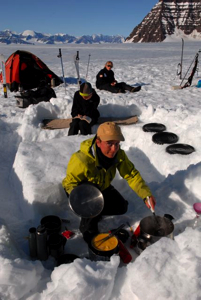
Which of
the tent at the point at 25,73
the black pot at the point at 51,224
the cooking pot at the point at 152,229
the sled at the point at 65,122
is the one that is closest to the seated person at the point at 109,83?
the tent at the point at 25,73

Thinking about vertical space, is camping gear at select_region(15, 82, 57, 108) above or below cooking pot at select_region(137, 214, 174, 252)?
above

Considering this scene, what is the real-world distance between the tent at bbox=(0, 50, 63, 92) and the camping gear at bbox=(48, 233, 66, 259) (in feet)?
25.3

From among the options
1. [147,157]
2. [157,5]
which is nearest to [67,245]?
[147,157]

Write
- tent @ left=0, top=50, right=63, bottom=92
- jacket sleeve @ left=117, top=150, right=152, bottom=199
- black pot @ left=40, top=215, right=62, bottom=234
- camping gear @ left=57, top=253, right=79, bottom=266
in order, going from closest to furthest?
1. camping gear @ left=57, top=253, right=79, bottom=266
2. black pot @ left=40, top=215, right=62, bottom=234
3. jacket sleeve @ left=117, top=150, right=152, bottom=199
4. tent @ left=0, top=50, right=63, bottom=92

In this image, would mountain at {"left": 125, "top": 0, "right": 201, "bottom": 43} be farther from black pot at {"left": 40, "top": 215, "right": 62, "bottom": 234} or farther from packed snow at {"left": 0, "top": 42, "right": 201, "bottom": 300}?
black pot at {"left": 40, "top": 215, "right": 62, "bottom": 234}

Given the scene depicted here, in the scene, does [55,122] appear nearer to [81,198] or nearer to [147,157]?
[147,157]

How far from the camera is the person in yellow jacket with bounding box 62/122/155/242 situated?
8.34 feet

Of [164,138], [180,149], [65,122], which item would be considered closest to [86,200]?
[180,149]

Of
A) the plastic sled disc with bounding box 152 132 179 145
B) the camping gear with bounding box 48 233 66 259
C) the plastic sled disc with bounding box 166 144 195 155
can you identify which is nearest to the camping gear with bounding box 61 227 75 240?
the camping gear with bounding box 48 233 66 259

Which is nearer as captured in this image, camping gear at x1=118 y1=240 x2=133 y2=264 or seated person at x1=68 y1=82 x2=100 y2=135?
camping gear at x1=118 y1=240 x2=133 y2=264

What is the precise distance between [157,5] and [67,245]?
166m

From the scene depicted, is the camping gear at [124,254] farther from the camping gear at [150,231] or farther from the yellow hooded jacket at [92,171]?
the yellow hooded jacket at [92,171]

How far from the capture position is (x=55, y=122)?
240 inches

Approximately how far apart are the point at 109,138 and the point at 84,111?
339 centimetres
